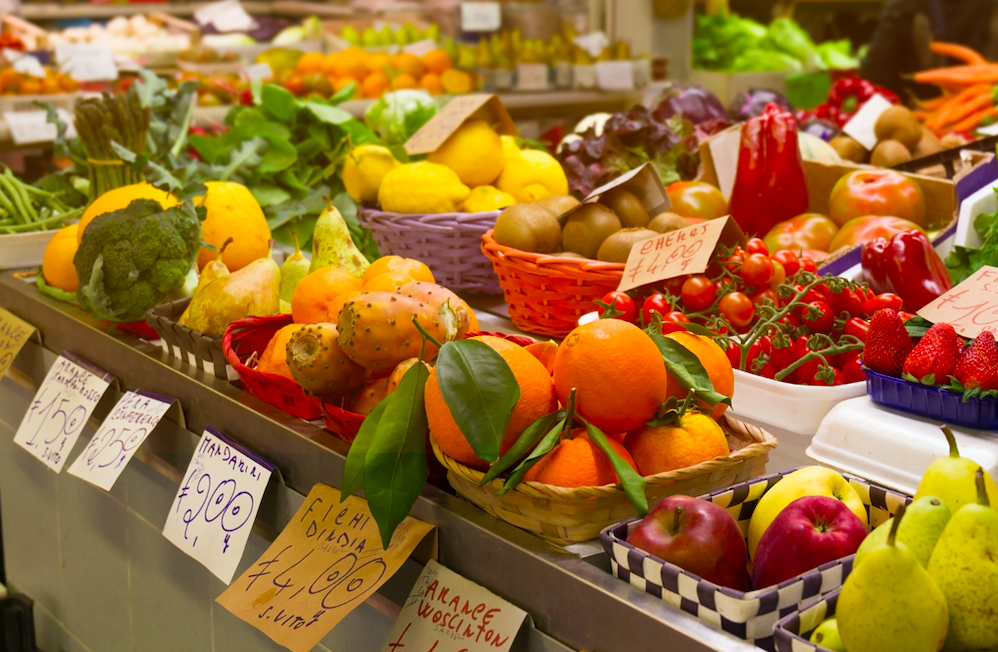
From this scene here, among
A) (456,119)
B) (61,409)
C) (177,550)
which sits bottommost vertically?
(177,550)

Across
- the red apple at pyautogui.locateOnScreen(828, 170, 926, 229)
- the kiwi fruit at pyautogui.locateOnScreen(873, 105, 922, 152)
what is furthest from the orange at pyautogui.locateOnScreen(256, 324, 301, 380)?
the kiwi fruit at pyautogui.locateOnScreen(873, 105, 922, 152)

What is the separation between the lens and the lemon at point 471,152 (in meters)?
1.83

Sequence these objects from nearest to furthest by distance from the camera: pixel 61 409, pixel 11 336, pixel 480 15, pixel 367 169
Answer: pixel 61 409 → pixel 11 336 → pixel 367 169 → pixel 480 15

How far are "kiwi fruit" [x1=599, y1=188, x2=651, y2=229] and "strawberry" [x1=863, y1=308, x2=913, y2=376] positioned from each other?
0.56 meters

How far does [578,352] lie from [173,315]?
2.74ft

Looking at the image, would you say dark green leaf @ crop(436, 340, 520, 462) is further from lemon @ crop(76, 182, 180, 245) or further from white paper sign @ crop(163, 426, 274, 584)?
lemon @ crop(76, 182, 180, 245)

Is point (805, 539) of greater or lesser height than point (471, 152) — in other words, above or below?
below

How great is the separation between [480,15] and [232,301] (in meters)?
3.62

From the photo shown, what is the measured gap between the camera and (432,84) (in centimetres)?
400

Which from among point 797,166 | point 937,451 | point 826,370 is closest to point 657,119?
point 797,166

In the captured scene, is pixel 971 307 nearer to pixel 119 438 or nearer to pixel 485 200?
pixel 485 200

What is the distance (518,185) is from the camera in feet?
6.18

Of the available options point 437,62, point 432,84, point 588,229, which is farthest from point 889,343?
point 437,62

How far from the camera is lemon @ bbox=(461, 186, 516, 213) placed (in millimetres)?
1783
